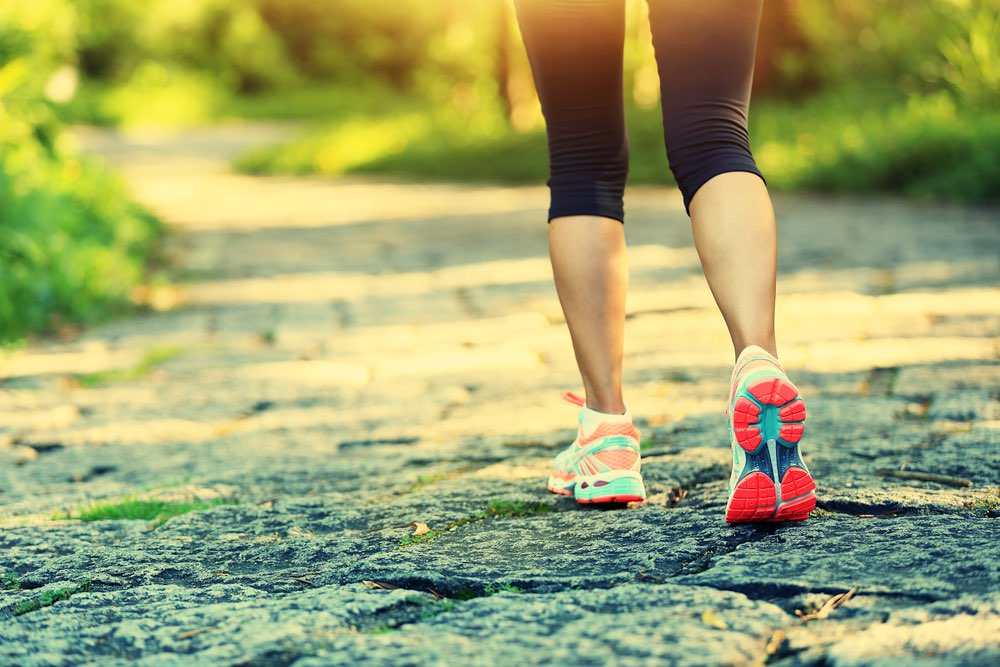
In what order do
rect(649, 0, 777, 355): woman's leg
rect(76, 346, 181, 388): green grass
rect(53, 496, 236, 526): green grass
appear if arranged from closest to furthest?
rect(649, 0, 777, 355): woman's leg < rect(53, 496, 236, 526): green grass < rect(76, 346, 181, 388): green grass

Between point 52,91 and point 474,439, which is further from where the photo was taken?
point 52,91

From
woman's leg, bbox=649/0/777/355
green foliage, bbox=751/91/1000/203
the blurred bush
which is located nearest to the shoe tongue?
woman's leg, bbox=649/0/777/355

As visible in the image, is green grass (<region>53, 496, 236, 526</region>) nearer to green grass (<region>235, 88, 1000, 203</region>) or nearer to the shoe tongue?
the shoe tongue

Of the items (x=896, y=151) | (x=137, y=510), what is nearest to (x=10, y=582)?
(x=137, y=510)

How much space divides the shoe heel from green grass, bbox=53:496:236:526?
2.34ft

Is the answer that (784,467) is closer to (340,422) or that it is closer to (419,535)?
(419,535)

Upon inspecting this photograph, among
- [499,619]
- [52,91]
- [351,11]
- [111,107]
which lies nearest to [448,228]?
[52,91]

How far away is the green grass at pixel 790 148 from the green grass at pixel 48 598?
671cm

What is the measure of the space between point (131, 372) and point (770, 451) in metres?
2.54

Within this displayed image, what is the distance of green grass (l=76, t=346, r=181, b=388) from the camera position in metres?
3.67

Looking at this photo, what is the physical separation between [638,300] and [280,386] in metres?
1.61

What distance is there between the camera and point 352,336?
424 centimetres

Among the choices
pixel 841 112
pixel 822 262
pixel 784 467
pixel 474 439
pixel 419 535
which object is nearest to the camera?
pixel 784 467

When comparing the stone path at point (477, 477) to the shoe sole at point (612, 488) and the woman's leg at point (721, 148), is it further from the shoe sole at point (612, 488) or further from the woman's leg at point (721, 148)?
the woman's leg at point (721, 148)
